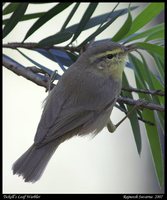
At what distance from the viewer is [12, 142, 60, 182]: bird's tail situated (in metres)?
2.89

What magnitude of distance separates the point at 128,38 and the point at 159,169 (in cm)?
70

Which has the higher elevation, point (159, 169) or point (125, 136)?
point (159, 169)

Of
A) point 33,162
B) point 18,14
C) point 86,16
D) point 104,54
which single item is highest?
point 18,14

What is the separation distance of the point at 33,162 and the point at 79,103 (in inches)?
19.3


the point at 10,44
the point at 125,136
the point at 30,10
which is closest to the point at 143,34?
the point at 10,44

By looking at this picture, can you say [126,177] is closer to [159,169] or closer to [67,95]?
[67,95]

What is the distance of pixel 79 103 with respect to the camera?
3209 mm

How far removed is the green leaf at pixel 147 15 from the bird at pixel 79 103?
0.15 meters

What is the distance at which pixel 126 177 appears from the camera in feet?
21.6

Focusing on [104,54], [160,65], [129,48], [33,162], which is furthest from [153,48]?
[33,162]

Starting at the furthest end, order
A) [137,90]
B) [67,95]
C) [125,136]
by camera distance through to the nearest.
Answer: [125,136] < [67,95] < [137,90]

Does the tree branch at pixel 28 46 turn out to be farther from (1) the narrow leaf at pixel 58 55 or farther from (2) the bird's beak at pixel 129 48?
(2) the bird's beak at pixel 129 48

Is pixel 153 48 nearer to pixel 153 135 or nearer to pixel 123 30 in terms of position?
pixel 123 30

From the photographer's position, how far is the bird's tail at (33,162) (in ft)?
9.48
